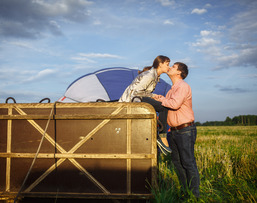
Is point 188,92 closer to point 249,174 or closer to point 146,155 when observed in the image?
point 146,155

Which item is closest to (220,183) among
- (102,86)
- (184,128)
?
(184,128)

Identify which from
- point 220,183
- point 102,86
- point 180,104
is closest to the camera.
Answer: point 180,104

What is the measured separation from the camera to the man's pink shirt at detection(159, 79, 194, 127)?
3.84 meters

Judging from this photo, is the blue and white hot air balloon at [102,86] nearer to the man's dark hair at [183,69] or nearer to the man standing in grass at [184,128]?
the man's dark hair at [183,69]

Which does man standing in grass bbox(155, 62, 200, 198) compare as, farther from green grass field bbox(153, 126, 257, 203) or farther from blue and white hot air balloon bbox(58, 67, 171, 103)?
blue and white hot air balloon bbox(58, 67, 171, 103)

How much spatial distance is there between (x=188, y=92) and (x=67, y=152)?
2.10 meters

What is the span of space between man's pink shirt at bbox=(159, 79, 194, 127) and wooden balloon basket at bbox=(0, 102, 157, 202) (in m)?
0.37

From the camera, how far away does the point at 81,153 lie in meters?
3.84

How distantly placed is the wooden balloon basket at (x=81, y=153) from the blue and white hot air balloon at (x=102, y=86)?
4.09 meters

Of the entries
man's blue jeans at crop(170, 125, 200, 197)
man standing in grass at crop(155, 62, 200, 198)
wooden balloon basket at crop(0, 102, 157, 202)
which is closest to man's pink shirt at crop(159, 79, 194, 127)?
man standing in grass at crop(155, 62, 200, 198)

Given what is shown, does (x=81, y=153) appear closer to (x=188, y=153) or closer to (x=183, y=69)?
(x=188, y=153)

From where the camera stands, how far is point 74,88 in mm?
8844

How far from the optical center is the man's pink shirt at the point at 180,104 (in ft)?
12.6

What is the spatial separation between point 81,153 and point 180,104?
168 cm
